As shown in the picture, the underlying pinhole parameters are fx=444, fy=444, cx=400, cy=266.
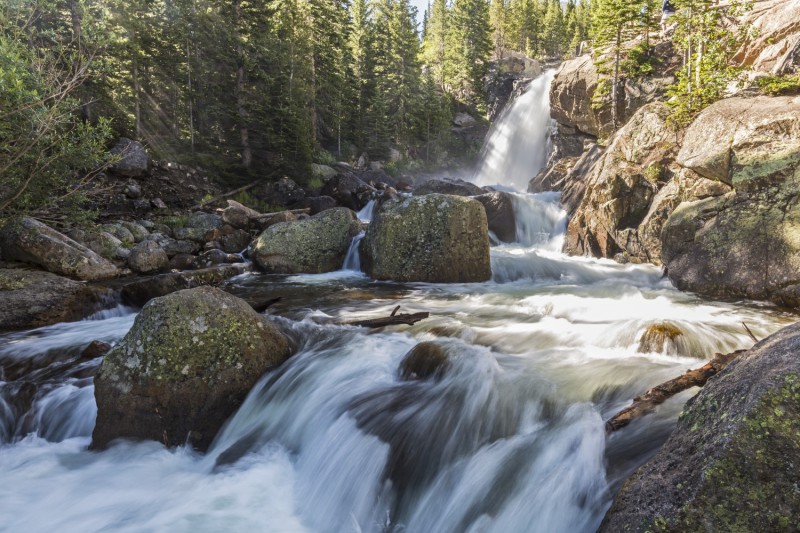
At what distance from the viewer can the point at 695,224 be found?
8320 mm

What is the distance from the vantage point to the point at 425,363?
16.0ft

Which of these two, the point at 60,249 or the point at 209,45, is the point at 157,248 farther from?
the point at 209,45

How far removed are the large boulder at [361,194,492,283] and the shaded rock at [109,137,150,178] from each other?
12.4m

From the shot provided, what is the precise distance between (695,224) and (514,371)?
5.98m

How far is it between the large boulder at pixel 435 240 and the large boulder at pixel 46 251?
266 inches

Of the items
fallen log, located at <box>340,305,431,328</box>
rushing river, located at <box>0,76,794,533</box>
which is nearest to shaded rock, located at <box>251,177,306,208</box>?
rushing river, located at <box>0,76,794,533</box>

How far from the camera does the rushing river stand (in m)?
3.24

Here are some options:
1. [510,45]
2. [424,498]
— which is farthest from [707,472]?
[510,45]

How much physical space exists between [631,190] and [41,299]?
13189 millimetres

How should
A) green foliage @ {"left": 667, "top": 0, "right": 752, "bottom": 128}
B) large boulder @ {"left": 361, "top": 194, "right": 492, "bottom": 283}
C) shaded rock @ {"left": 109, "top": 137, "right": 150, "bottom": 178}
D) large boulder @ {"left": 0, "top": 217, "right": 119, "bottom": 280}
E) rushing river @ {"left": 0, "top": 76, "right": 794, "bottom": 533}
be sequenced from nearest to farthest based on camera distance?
rushing river @ {"left": 0, "top": 76, "right": 794, "bottom": 533} < large boulder @ {"left": 0, "top": 217, "right": 119, "bottom": 280} < large boulder @ {"left": 361, "top": 194, "right": 492, "bottom": 283} < green foliage @ {"left": 667, "top": 0, "right": 752, "bottom": 128} < shaded rock @ {"left": 109, "top": 137, "right": 150, "bottom": 178}

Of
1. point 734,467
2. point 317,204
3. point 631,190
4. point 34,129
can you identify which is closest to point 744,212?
point 631,190

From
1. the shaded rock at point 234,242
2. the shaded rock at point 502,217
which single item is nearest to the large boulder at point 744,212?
the shaded rock at point 502,217

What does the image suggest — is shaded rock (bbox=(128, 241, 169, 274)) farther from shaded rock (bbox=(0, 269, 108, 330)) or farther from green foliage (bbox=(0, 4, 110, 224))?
shaded rock (bbox=(0, 269, 108, 330))

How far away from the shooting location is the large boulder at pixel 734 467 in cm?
186
